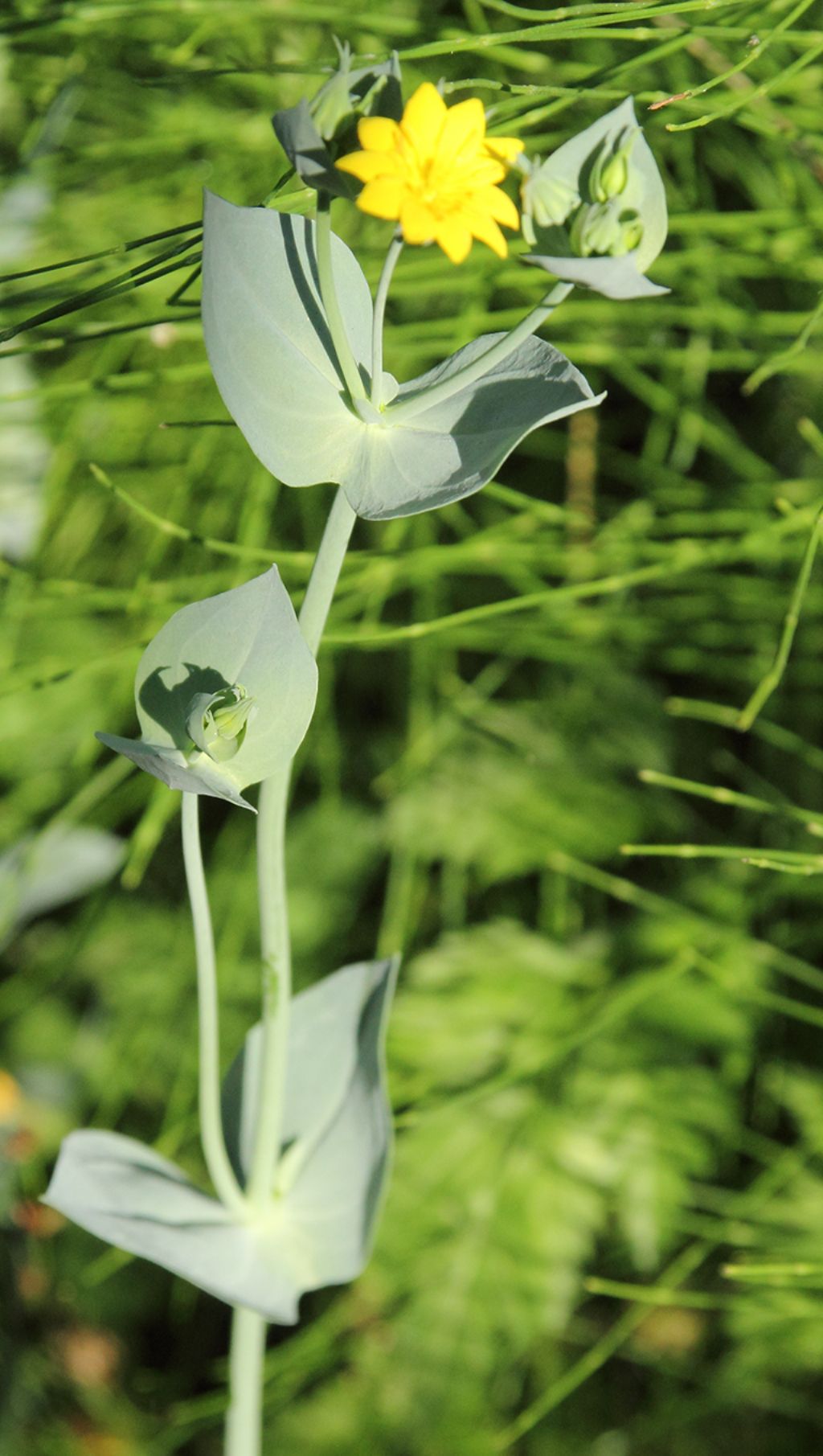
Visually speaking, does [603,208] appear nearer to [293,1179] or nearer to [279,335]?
[279,335]

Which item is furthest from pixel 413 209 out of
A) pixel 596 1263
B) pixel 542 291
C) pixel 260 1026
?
pixel 596 1263

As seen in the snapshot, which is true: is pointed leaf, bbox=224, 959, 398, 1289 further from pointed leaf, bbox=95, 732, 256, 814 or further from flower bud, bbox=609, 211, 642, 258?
flower bud, bbox=609, 211, 642, 258

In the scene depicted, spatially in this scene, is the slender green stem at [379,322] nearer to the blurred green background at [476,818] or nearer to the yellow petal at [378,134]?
the yellow petal at [378,134]

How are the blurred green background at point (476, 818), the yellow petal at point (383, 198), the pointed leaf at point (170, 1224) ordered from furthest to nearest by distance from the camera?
the blurred green background at point (476, 818) < the pointed leaf at point (170, 1224) < the yellow petal at point (383, 198)

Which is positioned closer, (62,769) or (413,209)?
(413,209)

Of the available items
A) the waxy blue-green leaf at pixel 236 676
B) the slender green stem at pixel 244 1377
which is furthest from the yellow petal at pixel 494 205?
the slender green stem at pixel 244 1377

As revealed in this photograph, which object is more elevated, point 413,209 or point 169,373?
point 413,209

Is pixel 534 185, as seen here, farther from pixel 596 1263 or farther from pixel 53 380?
pixel 596 1263
